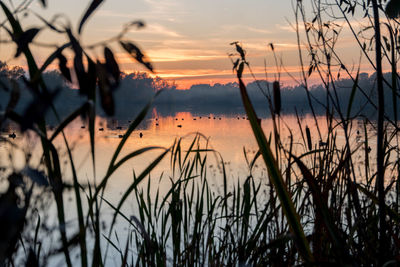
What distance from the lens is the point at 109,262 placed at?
5562mm

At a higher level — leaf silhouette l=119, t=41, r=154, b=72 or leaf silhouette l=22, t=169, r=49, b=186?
leaf silhouette l=119, t=41, r=154, b=72

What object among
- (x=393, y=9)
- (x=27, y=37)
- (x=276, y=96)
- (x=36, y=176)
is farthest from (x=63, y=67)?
(x=393, y=9)

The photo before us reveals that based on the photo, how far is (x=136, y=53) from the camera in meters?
0.70

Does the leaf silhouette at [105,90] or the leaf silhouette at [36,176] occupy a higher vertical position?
the leaf silhouette at [105,90]

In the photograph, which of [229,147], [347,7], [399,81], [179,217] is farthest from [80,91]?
[229,147]

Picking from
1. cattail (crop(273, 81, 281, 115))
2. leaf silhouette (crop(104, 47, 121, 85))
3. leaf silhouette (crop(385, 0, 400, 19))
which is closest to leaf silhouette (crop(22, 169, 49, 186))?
leaf silhouette (crop(104, 47, 121, 85))

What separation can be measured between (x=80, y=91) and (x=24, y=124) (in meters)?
0.15

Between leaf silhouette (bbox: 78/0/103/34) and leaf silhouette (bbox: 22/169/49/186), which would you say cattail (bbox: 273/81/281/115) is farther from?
leaf silhouette (bbox: 22/169/49/186)

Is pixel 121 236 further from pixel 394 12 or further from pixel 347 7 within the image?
pixel 394 12

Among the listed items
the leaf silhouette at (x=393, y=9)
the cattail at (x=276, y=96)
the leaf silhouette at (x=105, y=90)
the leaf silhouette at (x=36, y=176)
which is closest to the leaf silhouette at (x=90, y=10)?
the leaf silhouette at (x=105, y=90)

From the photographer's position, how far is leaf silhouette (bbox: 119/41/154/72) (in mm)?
694

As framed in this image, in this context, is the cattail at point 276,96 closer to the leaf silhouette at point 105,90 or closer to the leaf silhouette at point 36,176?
the leaf silhouette at point 105,90

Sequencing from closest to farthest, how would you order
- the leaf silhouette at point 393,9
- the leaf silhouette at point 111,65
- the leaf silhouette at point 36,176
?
the leaf silhouette at point 36,176, the leaf silhouette at point 111,65, the leaf silhouette at point 393,9

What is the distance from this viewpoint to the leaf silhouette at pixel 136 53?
694 mm
